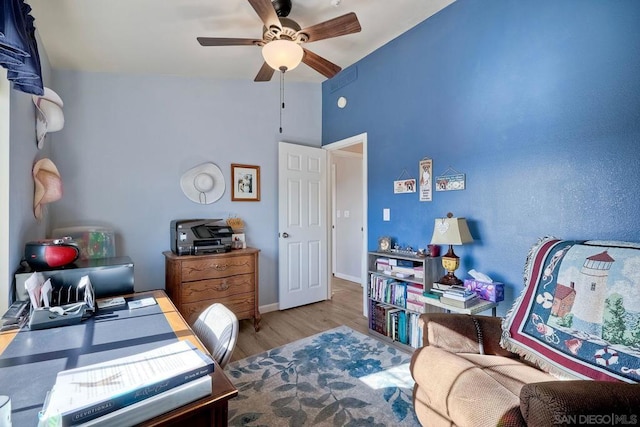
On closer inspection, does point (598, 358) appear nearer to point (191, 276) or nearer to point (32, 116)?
point (191, 276)

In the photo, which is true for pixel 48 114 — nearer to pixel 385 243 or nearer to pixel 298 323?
pixel 298 323

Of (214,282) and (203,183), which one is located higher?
(203,183)

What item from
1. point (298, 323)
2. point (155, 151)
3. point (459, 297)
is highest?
point (155, 151)

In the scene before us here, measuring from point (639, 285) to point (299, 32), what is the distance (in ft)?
7.28

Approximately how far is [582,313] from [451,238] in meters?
0.92

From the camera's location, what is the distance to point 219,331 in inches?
50.8

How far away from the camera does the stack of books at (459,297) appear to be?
2086 mm

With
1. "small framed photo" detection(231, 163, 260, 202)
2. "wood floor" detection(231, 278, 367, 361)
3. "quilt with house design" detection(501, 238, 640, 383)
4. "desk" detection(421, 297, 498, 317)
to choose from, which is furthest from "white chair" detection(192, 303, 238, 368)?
"small framed photo" detection(231, 163, 260, 202)

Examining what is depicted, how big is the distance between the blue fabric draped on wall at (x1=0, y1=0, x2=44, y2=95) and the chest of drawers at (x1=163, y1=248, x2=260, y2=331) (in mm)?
1641

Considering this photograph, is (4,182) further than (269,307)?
No

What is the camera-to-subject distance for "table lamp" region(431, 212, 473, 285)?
7.39 ft

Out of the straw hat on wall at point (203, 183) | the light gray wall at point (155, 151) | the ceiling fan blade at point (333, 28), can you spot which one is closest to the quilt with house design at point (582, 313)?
the ceiling fan blade at point (333, 28)

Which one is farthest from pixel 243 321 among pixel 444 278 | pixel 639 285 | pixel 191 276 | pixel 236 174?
pixel 639 285

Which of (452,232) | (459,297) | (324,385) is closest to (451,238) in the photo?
(452,232)
